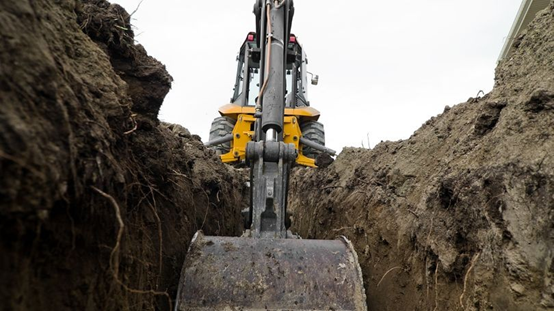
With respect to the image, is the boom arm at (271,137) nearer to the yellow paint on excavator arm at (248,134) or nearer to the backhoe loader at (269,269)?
the backhoe loader at (269,269)

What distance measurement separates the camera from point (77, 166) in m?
1.45

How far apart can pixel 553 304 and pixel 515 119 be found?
1.14 meters

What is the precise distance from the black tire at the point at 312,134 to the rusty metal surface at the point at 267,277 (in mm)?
4152

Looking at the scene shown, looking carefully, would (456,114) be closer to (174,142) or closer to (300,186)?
(174,142)

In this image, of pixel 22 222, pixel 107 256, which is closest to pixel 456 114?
pixel 107 256

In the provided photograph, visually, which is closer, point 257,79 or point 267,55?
point 267,55

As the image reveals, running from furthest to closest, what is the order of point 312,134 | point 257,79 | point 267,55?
point 257,79, point 312,134, point 267,55

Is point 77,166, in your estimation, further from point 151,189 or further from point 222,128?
point 222,128

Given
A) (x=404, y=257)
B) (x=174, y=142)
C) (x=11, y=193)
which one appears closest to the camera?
(x=11, y=193)

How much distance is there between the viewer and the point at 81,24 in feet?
8.05

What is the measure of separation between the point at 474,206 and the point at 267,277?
1329 millimetres

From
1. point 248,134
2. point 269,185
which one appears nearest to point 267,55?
point 269,185

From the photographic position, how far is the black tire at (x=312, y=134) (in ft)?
23.0

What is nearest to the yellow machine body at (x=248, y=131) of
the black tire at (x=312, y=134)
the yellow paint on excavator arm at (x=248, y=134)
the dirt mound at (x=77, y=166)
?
the yellow paint on excavator arm at (x=248, y=134)
